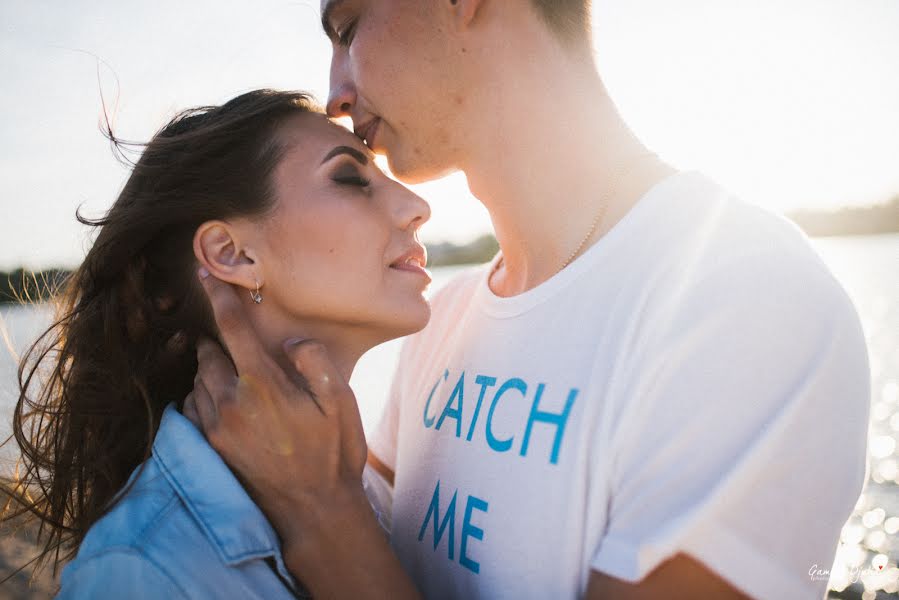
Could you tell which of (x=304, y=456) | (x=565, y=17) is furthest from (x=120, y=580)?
(x=565, y=17)

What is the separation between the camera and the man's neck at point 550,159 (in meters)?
1.90

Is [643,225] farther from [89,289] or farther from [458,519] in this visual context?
[89,289]

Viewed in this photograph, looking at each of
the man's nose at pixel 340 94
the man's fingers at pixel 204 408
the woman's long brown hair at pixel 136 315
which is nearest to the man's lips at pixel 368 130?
the man's nose at pixel 340 94

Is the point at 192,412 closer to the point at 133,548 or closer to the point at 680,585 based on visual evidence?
the point at 133,548

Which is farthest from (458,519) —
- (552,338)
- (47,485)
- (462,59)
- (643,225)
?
(47,485)

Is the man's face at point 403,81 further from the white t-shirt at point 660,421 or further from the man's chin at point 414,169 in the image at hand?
the white t-shirt at point 660,421

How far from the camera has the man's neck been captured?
1.90 m

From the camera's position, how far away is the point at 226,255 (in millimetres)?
2227

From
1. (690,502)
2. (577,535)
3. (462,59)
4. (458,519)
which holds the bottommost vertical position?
→ (458,519)

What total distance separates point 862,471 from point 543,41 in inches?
65.8

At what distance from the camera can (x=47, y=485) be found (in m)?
2.28

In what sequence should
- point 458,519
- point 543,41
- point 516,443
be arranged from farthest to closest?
point 543,41 → point 458,519 → point 516,443

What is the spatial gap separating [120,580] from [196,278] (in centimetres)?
119

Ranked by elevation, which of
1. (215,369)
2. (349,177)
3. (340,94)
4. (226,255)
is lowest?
(215,369)
